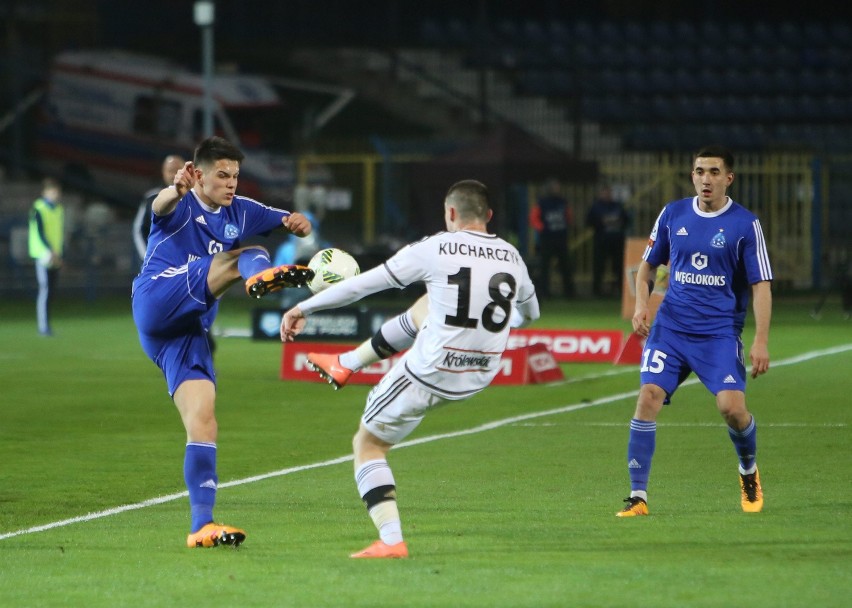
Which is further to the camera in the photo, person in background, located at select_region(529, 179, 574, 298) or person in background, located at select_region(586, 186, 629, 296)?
person in background, located at select_region(586, 186, 629, 296)

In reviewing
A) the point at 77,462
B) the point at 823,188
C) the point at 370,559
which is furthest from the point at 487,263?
the point at 823,188

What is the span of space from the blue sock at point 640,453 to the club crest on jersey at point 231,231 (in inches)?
94.0

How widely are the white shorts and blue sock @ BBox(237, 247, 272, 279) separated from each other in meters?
0.82

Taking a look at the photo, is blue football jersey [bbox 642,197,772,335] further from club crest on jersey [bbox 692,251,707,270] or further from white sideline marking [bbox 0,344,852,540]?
white sideline marking [bbox 0,344,852,540]

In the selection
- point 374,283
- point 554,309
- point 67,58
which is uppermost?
point 67,58

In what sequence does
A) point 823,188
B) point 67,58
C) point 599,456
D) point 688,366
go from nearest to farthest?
point 688,366, point 599,456, point 823,188, point 67,58

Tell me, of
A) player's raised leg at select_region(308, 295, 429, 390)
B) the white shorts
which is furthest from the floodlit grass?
player's raised leg at select_region(308, 295, 429, 390)

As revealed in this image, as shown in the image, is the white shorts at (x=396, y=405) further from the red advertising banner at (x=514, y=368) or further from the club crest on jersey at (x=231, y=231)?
the red advertising banner at (x=514, y=368)

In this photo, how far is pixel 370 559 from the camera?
25.2 ft

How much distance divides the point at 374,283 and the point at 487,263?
0.54m

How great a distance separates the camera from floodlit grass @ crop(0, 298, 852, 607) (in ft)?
23.5

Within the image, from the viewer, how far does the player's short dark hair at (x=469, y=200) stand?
7.66 meters

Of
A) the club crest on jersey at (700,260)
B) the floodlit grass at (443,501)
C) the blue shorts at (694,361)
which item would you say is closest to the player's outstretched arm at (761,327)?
the blue shorts at (694,361)

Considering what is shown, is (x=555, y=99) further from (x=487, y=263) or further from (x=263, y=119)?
(x=487, y=263)
